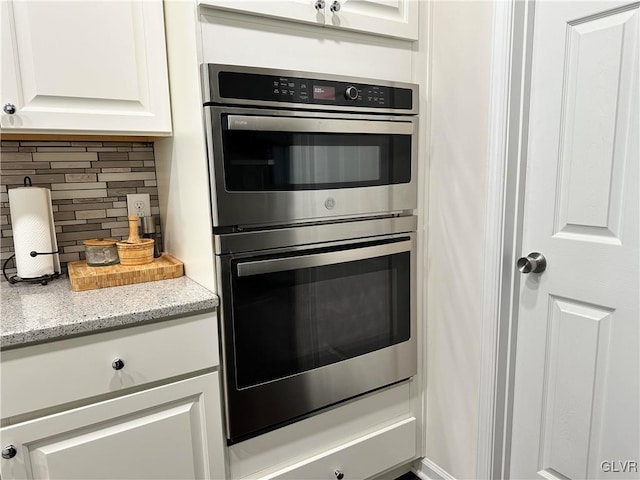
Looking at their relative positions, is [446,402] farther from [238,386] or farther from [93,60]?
[93,60]

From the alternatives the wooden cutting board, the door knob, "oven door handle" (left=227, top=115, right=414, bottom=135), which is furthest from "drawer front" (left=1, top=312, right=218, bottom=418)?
the door knob

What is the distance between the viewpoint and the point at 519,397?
1.50 meters

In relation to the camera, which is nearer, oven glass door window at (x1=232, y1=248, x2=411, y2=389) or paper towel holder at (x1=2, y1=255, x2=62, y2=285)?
oven glass door window at (x1=232, y1=248, x2=411, y2=389)

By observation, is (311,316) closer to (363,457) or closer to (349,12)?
(363,457)

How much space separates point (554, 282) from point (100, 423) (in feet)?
4.35

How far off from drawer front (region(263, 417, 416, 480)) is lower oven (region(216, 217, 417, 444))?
185mm

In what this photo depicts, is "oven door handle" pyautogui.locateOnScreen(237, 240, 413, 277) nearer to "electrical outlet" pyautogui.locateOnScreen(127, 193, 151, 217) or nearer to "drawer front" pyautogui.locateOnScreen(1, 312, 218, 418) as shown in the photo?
"drawer front" pyautogui.locateOnScreen(1, 312, 218, 418)

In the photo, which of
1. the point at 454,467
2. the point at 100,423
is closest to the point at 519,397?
the point at 454,467

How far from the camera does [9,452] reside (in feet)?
3.47

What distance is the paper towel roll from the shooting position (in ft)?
4.66

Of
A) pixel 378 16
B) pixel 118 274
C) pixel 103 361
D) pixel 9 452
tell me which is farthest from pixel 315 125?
pixel 9 452

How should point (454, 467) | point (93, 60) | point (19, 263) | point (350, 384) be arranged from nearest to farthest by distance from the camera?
point (93, 60), point (19, 263), point (350, 384), point (454, 467)

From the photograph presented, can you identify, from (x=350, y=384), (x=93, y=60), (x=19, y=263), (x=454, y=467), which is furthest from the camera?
(x=454, y=467)

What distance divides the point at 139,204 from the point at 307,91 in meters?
0.81
